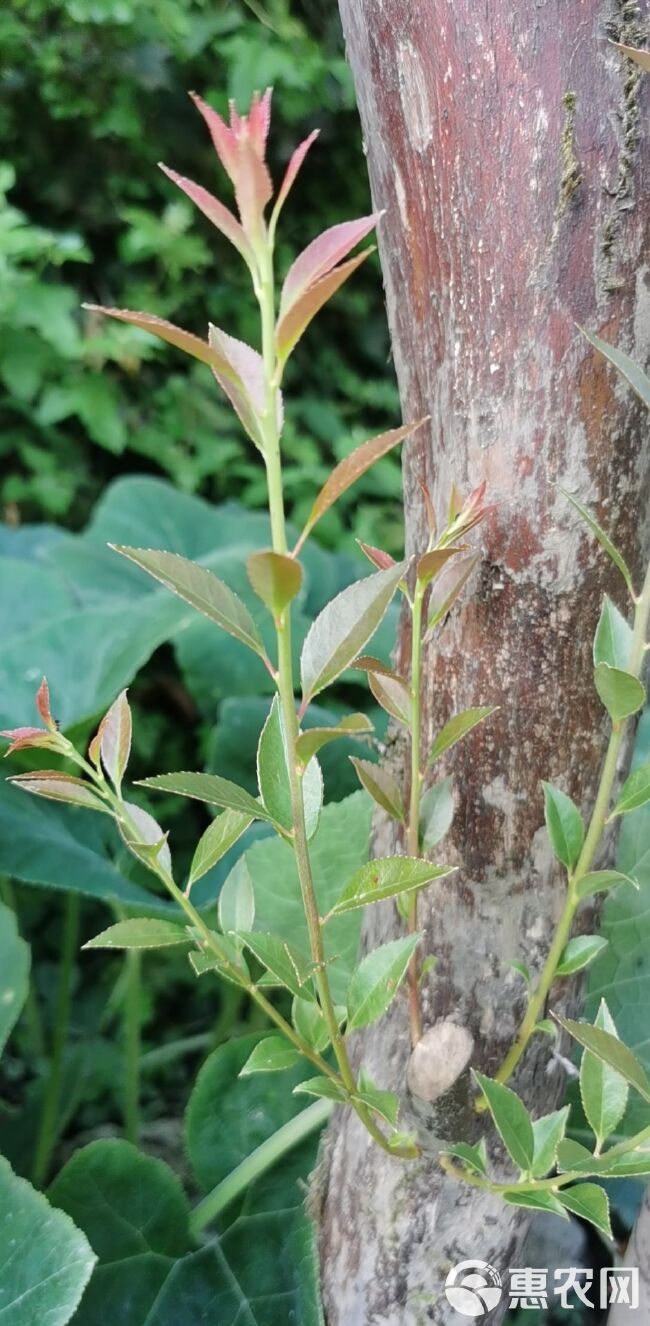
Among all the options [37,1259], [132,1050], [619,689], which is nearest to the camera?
[619,689]

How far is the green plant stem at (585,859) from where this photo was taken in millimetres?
Result: 381

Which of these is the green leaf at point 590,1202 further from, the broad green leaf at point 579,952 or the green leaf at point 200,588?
the green leaf at point 200,588

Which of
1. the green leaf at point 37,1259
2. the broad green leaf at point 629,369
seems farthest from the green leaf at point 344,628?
the green leaf at point 37,1259

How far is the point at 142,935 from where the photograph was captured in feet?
1.29

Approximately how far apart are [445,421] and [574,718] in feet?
0.48

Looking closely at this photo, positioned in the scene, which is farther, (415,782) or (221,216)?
(415,782)

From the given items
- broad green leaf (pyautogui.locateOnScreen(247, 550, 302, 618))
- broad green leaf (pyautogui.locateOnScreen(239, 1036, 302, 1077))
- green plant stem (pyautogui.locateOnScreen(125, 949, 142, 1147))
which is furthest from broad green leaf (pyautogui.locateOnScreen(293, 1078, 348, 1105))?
green plant stem (pyautogui.locateOnScreen(125, 949, 142, 1147))

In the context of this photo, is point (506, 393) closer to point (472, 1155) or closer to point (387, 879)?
point (387, 879)

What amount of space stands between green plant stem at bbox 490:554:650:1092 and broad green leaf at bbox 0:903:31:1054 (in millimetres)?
289

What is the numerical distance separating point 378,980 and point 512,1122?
84mm

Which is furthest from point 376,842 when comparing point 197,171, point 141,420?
point 197,171

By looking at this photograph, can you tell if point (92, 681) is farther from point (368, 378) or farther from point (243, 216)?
point (368, 378)

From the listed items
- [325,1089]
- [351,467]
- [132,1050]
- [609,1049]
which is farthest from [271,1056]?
[132,1050]
